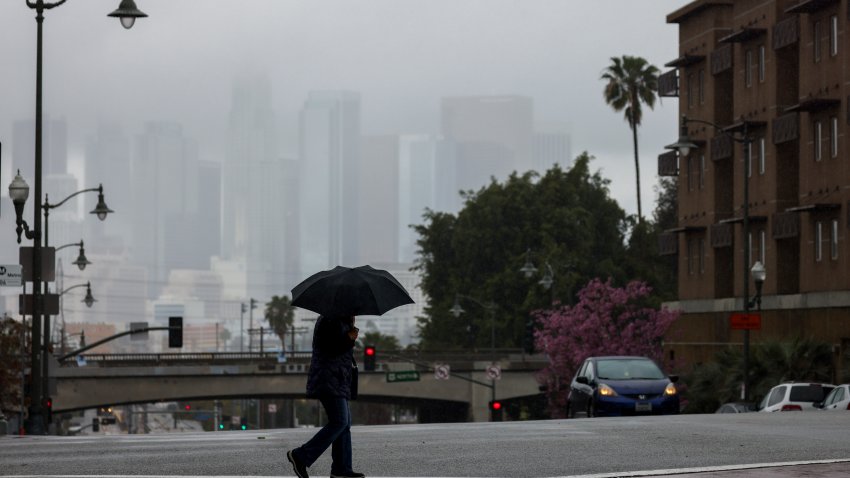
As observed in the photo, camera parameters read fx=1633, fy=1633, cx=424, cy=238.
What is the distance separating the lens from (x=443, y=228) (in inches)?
4023

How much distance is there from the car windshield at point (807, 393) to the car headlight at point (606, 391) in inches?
368

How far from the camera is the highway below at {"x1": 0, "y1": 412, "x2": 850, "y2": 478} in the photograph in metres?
15.6

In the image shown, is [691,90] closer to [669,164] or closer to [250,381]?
[669,164]

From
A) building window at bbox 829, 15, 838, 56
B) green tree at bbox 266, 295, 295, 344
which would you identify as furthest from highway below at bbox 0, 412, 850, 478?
green tree at bbox 266, 295, 295, 344

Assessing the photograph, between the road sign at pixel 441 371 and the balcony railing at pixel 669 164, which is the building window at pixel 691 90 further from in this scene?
the road sign at pixel 441 371

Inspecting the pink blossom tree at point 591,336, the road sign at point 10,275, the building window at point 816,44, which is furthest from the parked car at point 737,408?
the pink blossom tree at point 591,336

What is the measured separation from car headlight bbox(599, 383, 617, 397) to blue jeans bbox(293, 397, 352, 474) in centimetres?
1685

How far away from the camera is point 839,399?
35688mm

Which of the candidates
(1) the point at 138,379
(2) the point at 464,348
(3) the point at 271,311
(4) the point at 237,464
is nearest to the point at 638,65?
(2) the point at 464,348

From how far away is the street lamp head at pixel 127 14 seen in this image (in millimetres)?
31922

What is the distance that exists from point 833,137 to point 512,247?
4448cm

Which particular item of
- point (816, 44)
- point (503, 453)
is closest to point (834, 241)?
point (816, 44)

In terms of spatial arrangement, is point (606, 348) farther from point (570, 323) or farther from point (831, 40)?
point (831, 40)

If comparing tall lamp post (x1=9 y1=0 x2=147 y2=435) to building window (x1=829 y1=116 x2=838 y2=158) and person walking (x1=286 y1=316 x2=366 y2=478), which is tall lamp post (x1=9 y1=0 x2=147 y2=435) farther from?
building window (x1=829 y1=116 x2=838 y2=158)
